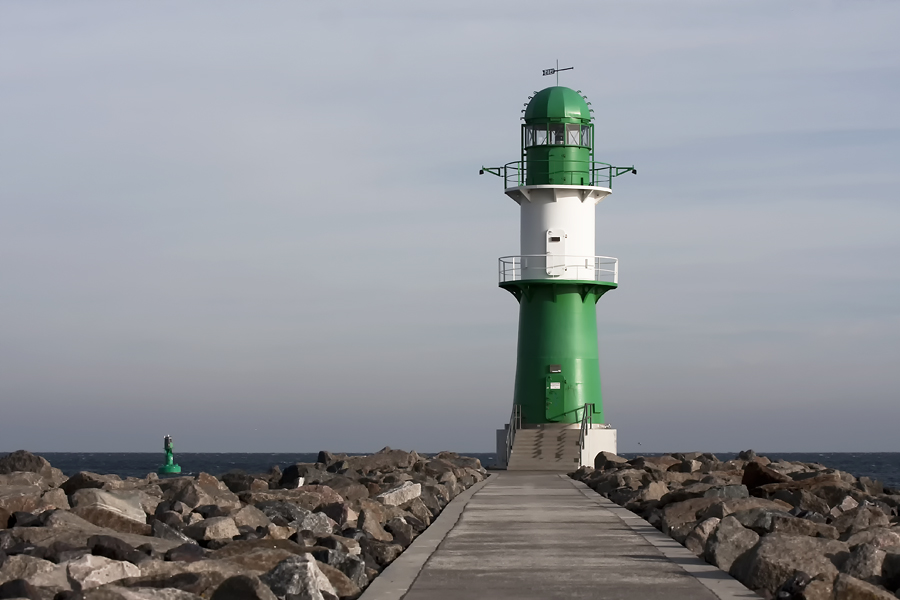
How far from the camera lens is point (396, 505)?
46.4ft

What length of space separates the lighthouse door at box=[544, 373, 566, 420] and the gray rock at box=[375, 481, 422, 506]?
12.0 m

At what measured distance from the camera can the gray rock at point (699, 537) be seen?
10.1m

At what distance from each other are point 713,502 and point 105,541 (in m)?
6.51

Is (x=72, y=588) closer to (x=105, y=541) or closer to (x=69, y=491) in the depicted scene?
(x=105, y=541)

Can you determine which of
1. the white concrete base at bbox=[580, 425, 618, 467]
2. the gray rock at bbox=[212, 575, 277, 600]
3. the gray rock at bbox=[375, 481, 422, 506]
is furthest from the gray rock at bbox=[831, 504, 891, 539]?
the white concrete base at bbox=[580, 425, 618, 467]

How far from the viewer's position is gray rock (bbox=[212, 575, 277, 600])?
6.93 meters

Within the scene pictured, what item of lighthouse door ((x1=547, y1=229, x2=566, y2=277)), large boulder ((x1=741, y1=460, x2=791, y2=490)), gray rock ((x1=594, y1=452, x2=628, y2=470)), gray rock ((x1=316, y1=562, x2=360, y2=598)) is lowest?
gray rock ((x1=316, y1=562, x2=360, y2=598))

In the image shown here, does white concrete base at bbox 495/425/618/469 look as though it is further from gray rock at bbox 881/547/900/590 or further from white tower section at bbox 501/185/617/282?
gray rock at bbox 881/547/900/590

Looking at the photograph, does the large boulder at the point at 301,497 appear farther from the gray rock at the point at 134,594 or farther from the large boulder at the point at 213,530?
the gray rock at the point at 134,594

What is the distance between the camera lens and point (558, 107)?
90.6 feet

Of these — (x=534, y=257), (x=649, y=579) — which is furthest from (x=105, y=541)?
(x=534, y=257)

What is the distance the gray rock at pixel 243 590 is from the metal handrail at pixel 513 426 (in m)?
20.2

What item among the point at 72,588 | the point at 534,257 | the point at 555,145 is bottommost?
the point at 72,588

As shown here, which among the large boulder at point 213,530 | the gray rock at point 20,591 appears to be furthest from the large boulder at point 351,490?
the gray rock at point 20,591
